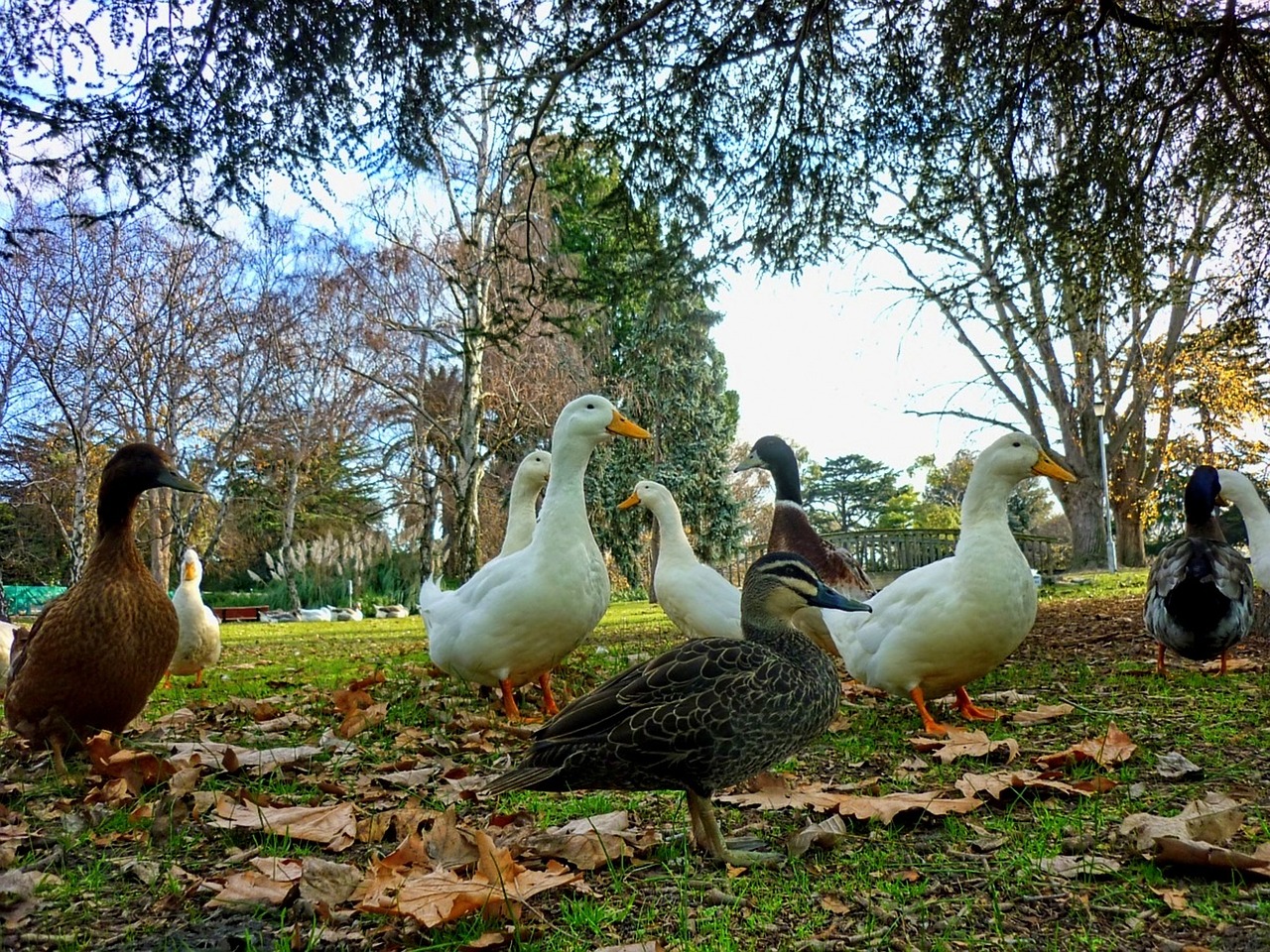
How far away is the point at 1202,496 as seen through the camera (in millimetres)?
5309

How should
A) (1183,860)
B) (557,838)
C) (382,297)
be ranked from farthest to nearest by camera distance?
(382,297) → (557,838) → (1183,860)

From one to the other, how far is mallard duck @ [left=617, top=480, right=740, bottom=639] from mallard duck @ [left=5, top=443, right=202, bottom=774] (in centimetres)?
282

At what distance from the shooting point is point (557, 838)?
2238mm

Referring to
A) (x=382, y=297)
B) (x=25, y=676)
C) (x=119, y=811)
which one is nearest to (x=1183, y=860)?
(x=119, y=811)

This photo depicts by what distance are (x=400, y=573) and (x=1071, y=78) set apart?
19.1 meters

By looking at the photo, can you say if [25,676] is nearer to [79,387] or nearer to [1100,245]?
[1100,245]

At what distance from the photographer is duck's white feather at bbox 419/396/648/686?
410 cm

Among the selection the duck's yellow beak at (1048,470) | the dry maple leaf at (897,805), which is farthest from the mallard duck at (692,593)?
the dry maple leaf at (897,805)

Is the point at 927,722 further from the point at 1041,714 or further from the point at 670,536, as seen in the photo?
the point at 670,536

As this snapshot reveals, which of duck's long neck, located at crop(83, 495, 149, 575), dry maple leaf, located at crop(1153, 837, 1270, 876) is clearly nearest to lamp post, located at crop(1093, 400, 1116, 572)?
dry maple leaf, located at crop(1153, 837, 1270, 876)

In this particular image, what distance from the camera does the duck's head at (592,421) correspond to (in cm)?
468

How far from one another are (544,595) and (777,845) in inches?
78.4

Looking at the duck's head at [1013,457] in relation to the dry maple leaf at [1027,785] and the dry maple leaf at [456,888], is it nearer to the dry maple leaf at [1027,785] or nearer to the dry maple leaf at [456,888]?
the dry maple leaf at [1027,785]

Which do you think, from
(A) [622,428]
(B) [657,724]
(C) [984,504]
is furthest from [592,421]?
(B) [657,724]
